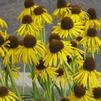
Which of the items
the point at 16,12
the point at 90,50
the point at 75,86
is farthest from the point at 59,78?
the point at 16,12

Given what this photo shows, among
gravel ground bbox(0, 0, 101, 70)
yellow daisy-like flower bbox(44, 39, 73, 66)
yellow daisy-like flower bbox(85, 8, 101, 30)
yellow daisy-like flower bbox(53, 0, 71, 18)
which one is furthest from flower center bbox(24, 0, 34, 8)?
gravel ground bbox(0, 0, 101, 70)

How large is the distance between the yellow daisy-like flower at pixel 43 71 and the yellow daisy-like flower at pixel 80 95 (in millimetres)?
123

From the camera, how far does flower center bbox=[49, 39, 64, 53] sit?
1.68 m

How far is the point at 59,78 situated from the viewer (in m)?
2.15

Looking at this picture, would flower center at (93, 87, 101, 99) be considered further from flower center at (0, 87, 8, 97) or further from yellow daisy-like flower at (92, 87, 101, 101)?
flower center at (0, 87, 8, 97)

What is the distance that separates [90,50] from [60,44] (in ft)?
0.97

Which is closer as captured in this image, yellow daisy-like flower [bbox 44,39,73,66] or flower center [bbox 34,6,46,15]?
yellow daisy-like flower [bbox 44,39,73,66]

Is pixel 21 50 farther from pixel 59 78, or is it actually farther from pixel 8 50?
pixel 59 78

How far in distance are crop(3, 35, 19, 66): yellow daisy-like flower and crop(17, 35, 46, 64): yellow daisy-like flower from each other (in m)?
0.03

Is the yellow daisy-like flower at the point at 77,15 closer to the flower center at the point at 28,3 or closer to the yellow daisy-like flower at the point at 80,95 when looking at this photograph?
Result: the flower center at the point at 28,3

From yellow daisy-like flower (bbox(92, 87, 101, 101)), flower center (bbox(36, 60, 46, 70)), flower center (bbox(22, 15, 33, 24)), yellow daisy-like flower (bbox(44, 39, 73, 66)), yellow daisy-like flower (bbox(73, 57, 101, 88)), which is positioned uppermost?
flower center (bbox(22, 15, 33, 24))

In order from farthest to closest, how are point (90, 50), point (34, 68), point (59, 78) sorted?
point (59, 78)
point (90, 50)
point (34, 68)

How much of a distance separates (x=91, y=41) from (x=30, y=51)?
0.37 m

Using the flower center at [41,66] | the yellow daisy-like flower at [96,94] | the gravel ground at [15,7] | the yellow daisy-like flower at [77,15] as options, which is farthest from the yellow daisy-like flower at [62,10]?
the gravel ground at [15,7]
